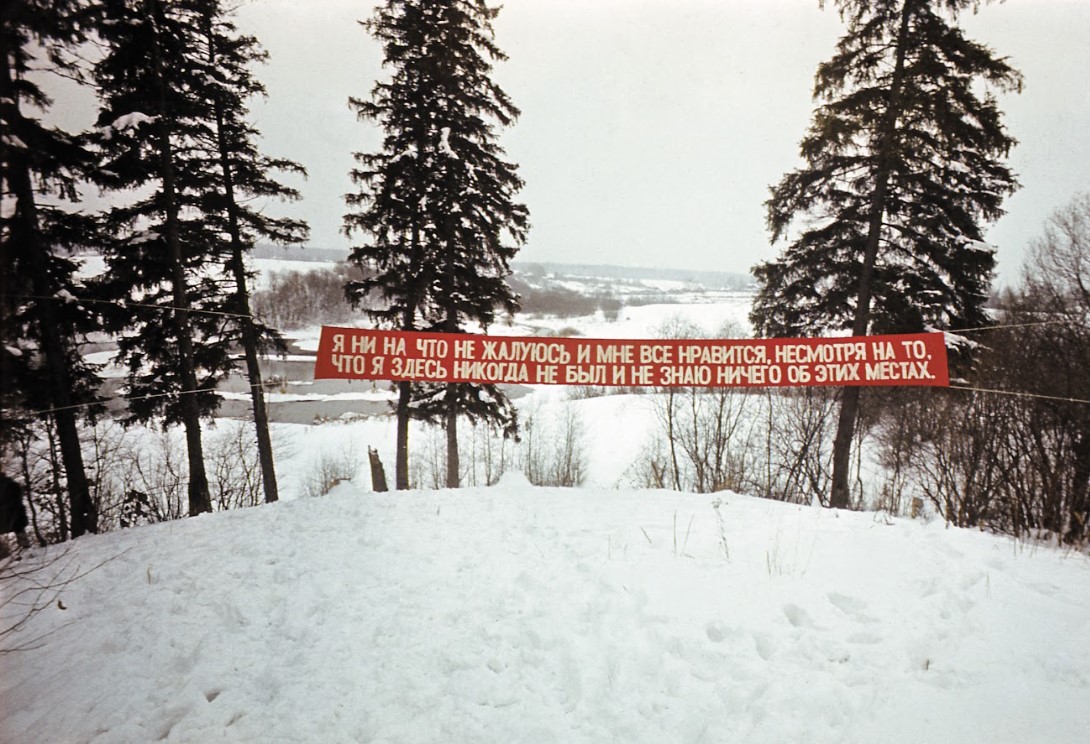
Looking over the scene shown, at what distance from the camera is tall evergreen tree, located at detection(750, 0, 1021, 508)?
30.8 feet

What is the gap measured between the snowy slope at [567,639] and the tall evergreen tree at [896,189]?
20.7 ft

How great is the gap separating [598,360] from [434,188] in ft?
21.9

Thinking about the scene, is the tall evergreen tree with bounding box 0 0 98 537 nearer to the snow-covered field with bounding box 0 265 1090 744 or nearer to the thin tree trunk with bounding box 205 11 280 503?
the thin tree trunk with bounding box 205 11 280 503

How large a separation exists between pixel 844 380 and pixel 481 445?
21053mm

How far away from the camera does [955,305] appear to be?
33.4 feet

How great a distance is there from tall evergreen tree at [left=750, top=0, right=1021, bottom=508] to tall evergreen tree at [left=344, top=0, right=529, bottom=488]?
23.3ft

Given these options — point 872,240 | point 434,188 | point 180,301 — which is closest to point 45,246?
point 180,301

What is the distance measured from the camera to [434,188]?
1186cm

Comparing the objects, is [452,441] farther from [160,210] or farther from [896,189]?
[896,189]

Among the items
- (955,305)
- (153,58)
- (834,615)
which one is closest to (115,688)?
(834,615)

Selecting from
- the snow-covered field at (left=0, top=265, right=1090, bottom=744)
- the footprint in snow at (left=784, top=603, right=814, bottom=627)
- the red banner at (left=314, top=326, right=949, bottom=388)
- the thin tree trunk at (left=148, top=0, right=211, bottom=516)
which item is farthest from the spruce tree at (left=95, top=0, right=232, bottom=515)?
the footprint in snow at (left=784, top=603, right=814, bottom=627)

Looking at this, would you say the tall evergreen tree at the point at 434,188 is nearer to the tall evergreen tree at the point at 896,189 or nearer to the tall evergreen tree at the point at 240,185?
the tall evergreen tree at the point at 240,185

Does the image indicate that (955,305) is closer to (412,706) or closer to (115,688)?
(412,706)

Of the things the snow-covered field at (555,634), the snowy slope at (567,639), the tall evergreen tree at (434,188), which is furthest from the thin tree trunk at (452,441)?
the snowy slope at (567,639)
